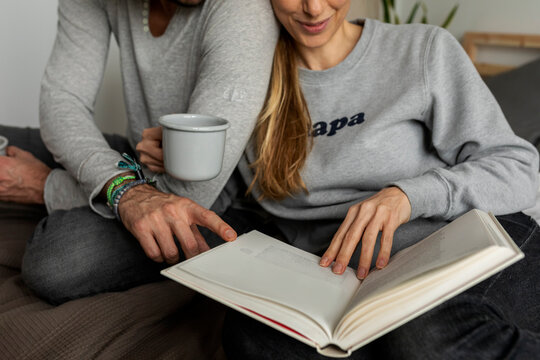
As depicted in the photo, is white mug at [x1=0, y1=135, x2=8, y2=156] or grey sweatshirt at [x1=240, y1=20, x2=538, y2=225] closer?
grey sweatshirt at [x1=240, y1=20, x2=538, y2=225]

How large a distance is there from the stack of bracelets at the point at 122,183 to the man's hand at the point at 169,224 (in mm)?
78

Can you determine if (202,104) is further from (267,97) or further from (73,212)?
(73,212)

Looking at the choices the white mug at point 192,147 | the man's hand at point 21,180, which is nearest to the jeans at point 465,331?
the white mug at point 192,147

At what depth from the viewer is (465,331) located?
606mm

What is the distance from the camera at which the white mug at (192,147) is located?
0.75m

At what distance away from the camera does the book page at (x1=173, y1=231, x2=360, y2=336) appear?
24.1 inches

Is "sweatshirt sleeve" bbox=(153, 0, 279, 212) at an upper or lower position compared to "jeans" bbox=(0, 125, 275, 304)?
upper

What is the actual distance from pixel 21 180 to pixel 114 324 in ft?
2.03

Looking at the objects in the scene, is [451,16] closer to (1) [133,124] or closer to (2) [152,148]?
(1) [133,124]

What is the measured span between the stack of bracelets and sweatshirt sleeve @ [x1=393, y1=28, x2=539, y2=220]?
0.51 meters

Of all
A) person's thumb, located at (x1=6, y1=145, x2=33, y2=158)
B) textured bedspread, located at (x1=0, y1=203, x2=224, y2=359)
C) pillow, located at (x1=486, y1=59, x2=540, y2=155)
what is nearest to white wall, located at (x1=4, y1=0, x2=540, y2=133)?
pillow, located at (x1=486, y1=59, x2=540, y2=155)

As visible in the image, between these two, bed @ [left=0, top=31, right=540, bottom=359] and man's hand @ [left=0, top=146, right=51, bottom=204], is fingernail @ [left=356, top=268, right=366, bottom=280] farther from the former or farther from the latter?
man's hand @ [left=0, top=146, right=51, bottom=204]

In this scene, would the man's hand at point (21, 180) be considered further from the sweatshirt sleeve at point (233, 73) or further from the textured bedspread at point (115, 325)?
the sweatshirt sleeve at point (233, 73)

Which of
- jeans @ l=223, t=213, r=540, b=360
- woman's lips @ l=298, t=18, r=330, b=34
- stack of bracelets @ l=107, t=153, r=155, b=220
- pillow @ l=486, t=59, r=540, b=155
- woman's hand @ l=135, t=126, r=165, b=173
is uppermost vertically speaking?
woman's lips @ l=298, t=18, r=330, b=34
